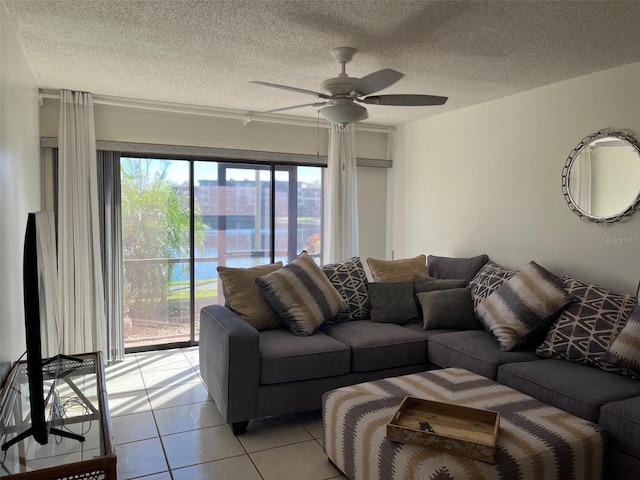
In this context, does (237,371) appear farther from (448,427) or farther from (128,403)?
(448,427)

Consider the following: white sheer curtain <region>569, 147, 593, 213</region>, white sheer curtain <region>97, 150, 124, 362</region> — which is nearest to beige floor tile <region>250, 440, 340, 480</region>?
white sheer curtain <region>97, 150, 124, 362</region>

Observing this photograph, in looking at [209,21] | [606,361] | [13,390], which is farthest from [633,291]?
[13,390]

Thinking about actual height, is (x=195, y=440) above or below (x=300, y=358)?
below

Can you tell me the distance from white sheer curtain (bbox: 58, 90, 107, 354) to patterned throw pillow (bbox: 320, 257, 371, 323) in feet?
6.65

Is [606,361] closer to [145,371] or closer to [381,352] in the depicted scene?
[381,352]

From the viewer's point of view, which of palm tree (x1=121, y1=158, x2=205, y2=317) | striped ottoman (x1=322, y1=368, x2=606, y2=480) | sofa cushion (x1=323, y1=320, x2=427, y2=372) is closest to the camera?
striped ottoman (x1=322, y1=368, x2=606, y2=480)

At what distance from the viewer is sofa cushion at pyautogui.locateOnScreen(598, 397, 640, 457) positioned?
2211mm

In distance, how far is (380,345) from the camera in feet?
11.1

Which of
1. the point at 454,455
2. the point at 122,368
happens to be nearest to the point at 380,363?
the point at 454,455

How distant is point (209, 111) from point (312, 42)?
6.76 ft

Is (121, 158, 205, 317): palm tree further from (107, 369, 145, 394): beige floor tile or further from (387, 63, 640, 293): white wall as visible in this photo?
(387, 63, 640, 293): white wall

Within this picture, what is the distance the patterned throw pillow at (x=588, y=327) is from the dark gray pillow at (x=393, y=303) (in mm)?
1056

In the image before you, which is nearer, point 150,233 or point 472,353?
point 472,353

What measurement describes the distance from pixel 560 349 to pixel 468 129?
2.32 m
